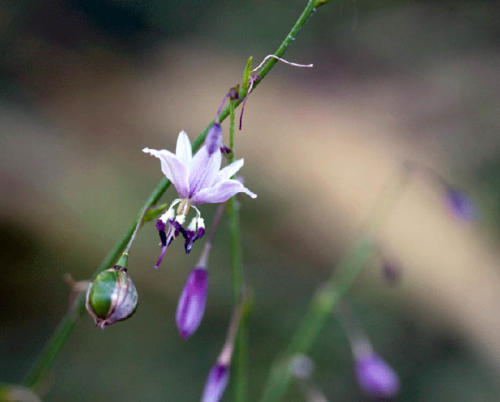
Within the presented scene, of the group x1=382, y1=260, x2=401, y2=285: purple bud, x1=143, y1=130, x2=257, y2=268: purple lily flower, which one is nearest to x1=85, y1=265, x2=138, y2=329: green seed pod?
x1=143, y1=130, x2=257, y2=268: purple lily flower

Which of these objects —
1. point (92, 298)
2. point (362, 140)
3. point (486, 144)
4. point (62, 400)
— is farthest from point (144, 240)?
point (486, 144)

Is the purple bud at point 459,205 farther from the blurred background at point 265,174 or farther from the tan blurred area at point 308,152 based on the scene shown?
the tan blurred area at point 308,152

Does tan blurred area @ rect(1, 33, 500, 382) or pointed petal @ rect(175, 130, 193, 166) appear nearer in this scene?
pointed petal @ rect(175, 130, 193, 166)

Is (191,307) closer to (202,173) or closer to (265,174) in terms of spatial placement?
(202,173)

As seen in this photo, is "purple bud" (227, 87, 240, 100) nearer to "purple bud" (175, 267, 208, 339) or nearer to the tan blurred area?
"purple bud" (175, 267, 208, 339)

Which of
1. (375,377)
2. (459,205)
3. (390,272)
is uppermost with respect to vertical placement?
(459,205)

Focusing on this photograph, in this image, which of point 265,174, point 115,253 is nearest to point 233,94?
point 115,253

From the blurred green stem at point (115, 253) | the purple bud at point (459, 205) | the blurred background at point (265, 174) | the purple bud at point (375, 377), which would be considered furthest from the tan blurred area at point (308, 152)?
the blurred green stem at point (115, 253)
